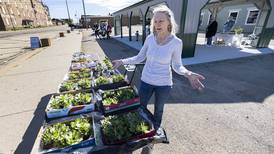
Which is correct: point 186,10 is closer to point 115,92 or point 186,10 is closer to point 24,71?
point 115,92

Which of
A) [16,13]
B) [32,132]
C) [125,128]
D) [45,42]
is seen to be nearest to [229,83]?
[125,128]

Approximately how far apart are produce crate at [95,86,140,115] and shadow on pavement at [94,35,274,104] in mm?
1558

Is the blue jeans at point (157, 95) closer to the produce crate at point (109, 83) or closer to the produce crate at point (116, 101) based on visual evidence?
the produce crate at point (116, 101)

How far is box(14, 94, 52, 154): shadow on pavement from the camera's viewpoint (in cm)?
252

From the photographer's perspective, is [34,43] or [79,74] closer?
[79,74]

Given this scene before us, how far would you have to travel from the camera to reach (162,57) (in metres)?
2.01

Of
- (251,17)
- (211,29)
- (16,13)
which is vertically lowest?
(211,29)

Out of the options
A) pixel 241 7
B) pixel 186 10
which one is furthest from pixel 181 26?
pixel 241 7

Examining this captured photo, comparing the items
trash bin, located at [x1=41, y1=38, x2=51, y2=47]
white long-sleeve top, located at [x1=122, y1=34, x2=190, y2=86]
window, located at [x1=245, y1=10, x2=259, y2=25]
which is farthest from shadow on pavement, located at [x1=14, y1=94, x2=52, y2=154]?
window, located at [x1=245, y1=10, x2=259, y2=25]

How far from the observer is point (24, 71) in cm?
642

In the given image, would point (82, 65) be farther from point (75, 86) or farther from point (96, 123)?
point (96, 123)

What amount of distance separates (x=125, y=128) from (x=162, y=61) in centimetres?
101

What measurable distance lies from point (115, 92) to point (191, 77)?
132 cm

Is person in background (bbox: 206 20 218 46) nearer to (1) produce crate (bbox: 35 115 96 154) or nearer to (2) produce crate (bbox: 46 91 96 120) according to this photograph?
(2) produce crate (bbox: 46 91 96 120)
